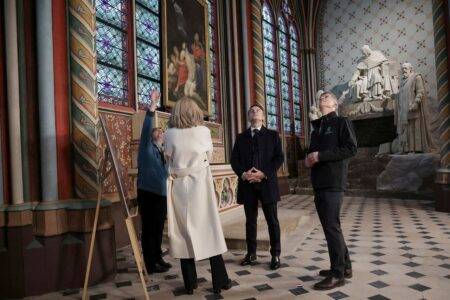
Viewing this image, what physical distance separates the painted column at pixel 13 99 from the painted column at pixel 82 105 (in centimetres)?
47

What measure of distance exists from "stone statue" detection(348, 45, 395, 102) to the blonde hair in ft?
32.3

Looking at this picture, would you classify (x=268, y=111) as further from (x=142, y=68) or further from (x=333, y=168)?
(x=333, y=168)

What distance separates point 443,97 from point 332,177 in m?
5.66

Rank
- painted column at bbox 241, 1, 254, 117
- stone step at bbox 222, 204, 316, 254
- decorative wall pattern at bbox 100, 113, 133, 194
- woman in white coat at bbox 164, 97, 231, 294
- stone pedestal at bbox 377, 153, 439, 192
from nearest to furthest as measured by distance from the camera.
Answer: woman in white coat at bbox 164, 97, 231, 294 → stone step at bbox 222, 204, 316, 254 → decorative wall pattern at bbox 100, 113, 133, 194 → stone pedestal at bbox 377, 153, 439, 192 → painted column at bbox 241, 1, 254, 117

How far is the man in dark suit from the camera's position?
12.0 feet

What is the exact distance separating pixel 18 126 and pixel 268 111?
9003mm

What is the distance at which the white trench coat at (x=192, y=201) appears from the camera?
2902 mm

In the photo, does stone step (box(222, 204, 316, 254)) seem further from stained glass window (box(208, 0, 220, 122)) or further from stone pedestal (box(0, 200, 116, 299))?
stained glass window (box(208, 0, 220, 122))

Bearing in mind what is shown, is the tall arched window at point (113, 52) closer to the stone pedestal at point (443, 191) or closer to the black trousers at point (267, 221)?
the black trousers at point (267, 221)

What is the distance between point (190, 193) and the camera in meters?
2.91

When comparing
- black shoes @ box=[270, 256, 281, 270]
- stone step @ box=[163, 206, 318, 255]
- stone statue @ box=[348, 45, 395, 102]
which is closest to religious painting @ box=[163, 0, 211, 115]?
stone step @ box=[163, 206, 318, 255]

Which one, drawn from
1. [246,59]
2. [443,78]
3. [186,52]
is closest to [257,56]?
[246,59]

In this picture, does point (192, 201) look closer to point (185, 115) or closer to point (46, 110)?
point (185, 115)

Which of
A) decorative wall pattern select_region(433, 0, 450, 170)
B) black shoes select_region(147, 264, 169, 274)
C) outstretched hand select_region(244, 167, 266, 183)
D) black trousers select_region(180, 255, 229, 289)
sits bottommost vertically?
black shoes select_region(147, 264, 169, 274)
